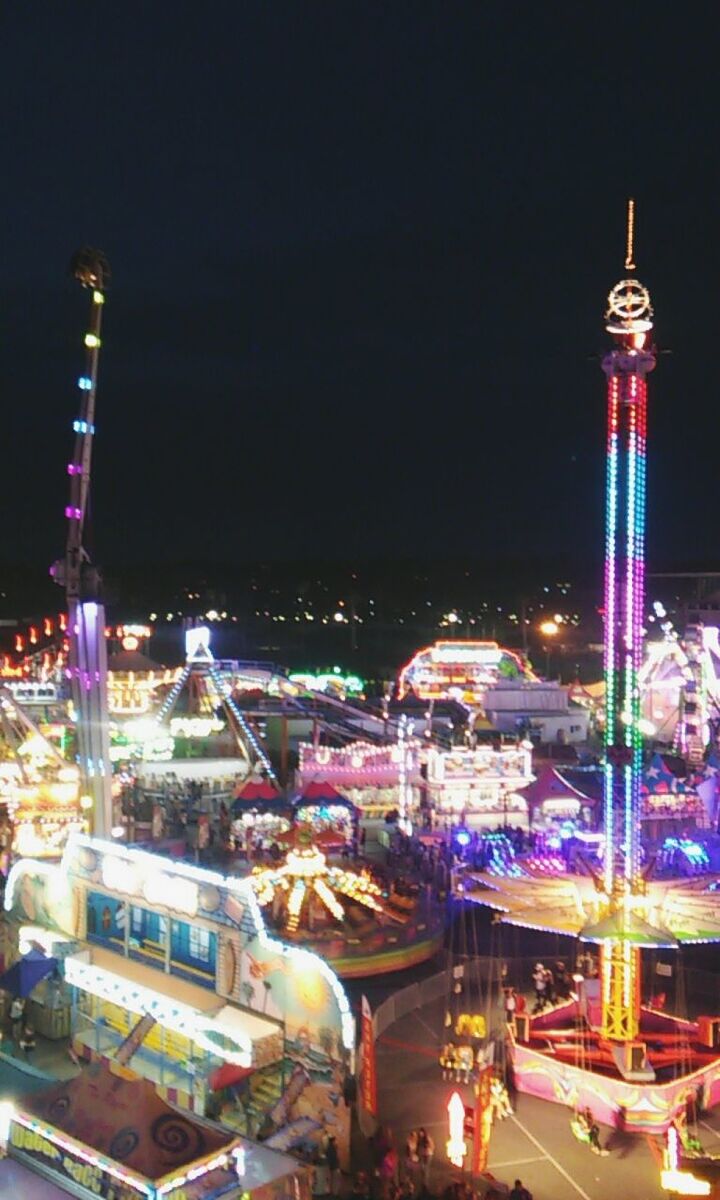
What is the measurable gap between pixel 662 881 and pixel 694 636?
23.7 m

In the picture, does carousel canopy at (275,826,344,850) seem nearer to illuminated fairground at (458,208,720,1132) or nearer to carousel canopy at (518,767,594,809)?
illuminated fairground at (458,208,720,1132)

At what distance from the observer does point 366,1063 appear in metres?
12.3

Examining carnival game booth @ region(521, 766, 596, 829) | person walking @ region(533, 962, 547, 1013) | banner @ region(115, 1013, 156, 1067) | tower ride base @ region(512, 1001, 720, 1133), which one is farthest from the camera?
carnival game booth @ region(521, 766, 596, 829)

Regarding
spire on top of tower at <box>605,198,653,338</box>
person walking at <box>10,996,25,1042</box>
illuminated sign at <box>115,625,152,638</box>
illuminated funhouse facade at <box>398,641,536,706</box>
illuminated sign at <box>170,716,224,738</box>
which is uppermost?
spire on top of tower at <box>605,198,653,338</box>

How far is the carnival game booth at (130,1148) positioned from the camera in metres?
9.35

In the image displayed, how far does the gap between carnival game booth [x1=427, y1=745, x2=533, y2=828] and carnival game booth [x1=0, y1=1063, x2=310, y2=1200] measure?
18.3m

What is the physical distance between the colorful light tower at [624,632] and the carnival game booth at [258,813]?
12002 mm

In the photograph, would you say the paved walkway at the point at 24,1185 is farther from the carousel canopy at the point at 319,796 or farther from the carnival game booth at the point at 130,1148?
the carousel canopy at the point at 319,796

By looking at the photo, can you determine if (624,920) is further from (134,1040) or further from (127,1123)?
(127,1123)

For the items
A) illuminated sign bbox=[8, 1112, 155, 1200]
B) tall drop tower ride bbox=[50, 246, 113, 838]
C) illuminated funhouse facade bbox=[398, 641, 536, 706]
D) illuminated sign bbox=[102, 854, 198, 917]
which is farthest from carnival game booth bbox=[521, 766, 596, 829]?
illuminated sign bbox=[8, 1112, 155, 1200]

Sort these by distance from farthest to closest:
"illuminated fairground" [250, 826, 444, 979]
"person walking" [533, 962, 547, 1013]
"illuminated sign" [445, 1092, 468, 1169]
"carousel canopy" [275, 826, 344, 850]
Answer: "illuminated fairground" [250, 826, 444, 979], "carousel canopy" [275, 826, 344, 850], "person walking" [533, 962, 547, 1013], "illuminated sign" [445, 1092, 468, 1169]

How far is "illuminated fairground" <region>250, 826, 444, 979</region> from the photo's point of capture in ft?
59.0

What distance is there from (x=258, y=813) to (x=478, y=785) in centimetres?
608

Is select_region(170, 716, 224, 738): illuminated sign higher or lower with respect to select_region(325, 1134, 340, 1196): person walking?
higher
